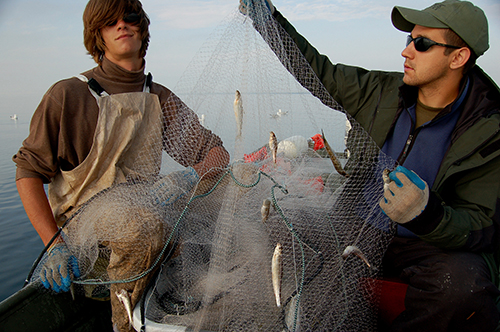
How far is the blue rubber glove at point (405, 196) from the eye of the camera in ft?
6.60

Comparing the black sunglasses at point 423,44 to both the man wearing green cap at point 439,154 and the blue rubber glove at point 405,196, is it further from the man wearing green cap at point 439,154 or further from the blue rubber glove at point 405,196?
the blue rubber glove at point 405,196

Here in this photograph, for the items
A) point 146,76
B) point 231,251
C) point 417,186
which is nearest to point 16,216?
point 146,76

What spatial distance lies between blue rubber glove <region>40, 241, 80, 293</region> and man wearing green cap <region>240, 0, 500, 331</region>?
7.84 ft

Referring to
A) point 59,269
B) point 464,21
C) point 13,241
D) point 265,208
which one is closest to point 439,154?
point 464,21

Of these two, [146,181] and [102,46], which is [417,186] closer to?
[146,181]

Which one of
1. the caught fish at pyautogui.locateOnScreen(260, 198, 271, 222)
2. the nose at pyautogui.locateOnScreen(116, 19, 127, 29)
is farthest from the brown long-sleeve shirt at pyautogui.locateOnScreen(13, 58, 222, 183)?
the caught fish at pyautogui.locateOnScreen(260, 198, 271, 222)

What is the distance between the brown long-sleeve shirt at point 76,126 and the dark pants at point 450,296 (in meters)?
2.11

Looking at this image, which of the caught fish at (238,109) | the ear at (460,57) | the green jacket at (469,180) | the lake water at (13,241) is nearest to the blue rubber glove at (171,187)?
the caught fish at (238,109)

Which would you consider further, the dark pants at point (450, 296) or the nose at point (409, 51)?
the nose at point (409, 51)

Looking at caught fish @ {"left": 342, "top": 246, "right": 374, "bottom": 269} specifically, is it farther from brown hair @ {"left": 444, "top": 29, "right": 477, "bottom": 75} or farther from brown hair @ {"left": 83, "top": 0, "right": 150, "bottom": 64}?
brown hair @ {"left": 83, "top": 0, "right": 150, "bottom": 64}

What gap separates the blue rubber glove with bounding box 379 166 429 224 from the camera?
2012 millimetres

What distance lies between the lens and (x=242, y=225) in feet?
7.93

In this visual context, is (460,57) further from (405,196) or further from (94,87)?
(94,87)

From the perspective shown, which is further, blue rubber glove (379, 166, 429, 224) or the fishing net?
the fishing net
